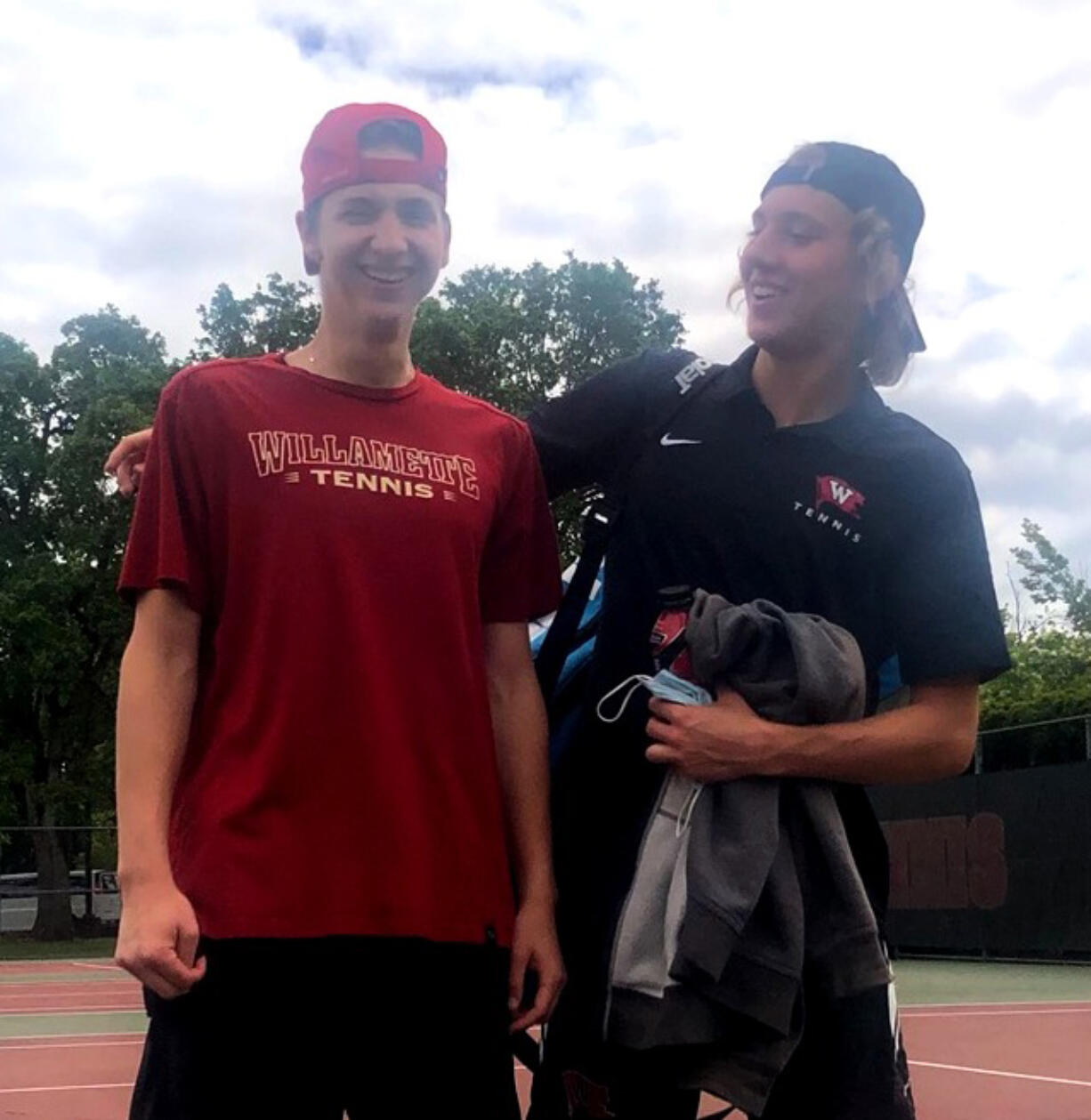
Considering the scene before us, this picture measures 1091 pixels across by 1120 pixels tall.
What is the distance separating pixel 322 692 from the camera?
1929 millimetres

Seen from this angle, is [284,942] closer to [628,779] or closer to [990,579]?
[628,779]

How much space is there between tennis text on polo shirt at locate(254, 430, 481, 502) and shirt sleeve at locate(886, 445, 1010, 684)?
619 mm

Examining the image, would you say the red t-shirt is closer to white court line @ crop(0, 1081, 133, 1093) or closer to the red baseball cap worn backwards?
the red baseball cap worn backwards

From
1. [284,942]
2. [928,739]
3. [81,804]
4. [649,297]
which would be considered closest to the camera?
[284,942]

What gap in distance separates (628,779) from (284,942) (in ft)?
1.80

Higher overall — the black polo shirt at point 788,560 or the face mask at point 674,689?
the black polo shirt at point 788,560

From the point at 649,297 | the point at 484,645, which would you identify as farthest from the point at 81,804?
the point at 484,645

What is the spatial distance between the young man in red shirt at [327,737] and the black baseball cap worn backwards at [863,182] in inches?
22.0

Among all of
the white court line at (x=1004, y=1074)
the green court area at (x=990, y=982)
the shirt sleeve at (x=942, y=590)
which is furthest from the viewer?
the green court area at (x=990, y=982)

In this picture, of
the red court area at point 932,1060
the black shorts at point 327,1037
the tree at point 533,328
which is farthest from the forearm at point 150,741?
the tree at point 533,328

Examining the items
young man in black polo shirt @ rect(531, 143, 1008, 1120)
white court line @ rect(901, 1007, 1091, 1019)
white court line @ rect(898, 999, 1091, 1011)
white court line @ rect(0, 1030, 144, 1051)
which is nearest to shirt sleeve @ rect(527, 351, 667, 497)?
young man in black polo shirt @ rect(531, 143, 1008, 1120)

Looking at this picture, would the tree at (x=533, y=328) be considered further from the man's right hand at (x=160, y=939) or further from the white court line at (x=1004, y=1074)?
the man's right hand at (x=160, y=939)

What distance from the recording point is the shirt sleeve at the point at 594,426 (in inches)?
93.8

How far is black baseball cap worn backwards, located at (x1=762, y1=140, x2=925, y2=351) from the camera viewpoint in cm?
230
